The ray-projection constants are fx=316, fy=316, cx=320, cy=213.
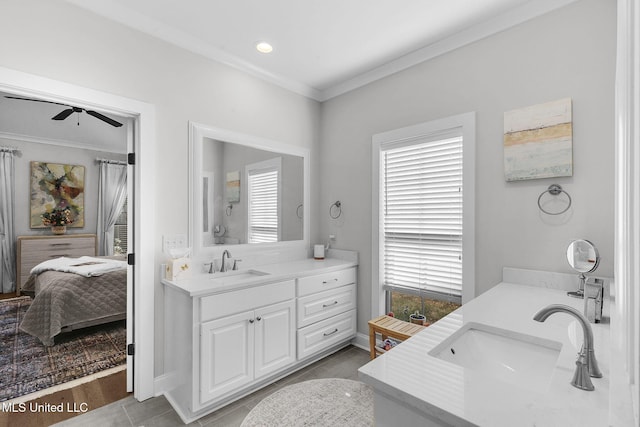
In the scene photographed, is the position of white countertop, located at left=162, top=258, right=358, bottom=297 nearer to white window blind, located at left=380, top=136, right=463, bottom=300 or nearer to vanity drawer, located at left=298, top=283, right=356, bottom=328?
vanity drawer, located at left=298, top=283, right=356, bottom=328

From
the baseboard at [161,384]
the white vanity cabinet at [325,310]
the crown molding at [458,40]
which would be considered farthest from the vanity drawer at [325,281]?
the crown molding at [458,40]

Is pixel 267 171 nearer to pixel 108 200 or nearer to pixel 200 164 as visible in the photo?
pixel 200 164

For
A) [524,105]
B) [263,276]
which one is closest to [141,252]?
[263,276]

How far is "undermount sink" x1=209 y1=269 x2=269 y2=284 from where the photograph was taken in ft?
7.77

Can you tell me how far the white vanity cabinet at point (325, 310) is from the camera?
2.68 meters

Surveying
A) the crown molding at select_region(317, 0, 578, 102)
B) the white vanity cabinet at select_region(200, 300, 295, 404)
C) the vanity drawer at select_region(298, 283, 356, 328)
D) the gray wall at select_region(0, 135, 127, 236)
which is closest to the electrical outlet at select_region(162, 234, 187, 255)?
the white vanity cabinet at select_region(200, 300, 295, 404)

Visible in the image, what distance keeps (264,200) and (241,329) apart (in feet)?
4.14

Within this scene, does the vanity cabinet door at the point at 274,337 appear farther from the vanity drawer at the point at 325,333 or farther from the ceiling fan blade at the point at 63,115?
the ceiling fan blade at the point at 63,115

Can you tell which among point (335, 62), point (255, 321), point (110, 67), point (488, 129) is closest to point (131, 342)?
point (255, 321)

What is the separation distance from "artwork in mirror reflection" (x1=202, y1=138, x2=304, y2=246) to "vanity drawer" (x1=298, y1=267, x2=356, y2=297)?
24.4 inches

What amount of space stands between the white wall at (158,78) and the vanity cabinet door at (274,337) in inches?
29.2

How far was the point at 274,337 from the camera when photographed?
2.44 meters

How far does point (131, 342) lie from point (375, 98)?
2.91 m

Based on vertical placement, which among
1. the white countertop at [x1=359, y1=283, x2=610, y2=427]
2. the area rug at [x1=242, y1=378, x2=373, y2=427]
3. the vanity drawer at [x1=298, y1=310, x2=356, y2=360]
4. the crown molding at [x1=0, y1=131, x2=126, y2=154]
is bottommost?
the area rug at [x1=242, y1=378, x2=373, y2=427]
